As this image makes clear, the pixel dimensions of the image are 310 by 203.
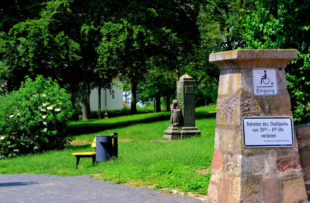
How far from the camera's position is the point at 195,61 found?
106ft

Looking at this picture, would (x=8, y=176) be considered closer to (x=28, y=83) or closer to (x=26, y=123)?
(x=26, y=123)

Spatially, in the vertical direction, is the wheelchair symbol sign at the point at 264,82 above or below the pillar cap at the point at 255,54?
below

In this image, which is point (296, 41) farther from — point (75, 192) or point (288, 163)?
point (288, 163)

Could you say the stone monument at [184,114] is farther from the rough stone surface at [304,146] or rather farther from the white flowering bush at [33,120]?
the rough stone surface at [304,146]

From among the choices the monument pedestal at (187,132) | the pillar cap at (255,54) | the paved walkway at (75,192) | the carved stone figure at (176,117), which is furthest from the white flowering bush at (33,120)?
the pillar cap at (255,54)

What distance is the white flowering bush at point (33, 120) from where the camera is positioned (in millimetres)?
16406

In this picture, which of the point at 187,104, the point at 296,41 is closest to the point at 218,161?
the point at 296,41

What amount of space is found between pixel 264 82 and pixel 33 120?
1246 centimetres

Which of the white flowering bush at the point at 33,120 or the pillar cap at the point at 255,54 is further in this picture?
the white flowering bush at the point at 33,120

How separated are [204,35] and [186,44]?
5.31 meters

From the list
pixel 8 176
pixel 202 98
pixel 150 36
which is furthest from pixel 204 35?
pixel 202 98

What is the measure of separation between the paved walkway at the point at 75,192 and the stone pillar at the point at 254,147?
65.4 inches

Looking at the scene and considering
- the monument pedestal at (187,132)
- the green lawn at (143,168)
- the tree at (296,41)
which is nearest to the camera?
the green lawn at (143,168)

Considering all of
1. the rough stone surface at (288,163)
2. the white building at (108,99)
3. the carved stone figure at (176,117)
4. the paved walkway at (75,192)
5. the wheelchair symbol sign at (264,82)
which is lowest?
the paved walkway at (75,192)
